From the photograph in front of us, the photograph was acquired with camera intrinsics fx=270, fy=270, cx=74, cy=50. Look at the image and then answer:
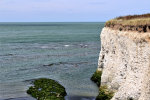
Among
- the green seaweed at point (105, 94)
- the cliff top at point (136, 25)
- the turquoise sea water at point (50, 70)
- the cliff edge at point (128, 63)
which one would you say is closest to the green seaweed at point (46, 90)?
the turquoise sea water at point (50, 70)

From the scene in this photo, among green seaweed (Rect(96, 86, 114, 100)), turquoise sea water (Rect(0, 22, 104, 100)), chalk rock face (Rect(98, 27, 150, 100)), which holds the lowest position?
turquoise sea water (Rect(0, 22, 104, 100))

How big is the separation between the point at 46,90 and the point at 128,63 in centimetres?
1716

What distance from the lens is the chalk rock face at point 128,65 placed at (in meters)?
27.8

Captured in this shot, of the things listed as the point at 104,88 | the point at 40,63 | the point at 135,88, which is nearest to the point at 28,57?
the point at 40,63

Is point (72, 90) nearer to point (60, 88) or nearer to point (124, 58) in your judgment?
point (60, 88)

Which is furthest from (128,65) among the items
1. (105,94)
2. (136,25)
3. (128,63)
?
(105,94)

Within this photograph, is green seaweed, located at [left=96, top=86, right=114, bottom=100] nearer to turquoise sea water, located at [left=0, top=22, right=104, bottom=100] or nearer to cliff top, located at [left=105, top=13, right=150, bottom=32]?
turquoise sea water, located at [left=0, top=22, right=104, bottom=100]

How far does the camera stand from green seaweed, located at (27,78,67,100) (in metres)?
41.2

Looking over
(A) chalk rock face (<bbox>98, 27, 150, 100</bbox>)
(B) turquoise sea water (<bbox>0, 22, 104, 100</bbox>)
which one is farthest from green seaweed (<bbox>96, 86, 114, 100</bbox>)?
(B) turquoise sea water (<bbox>0, 22, 104, 100</bbox>)

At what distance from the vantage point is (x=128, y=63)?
32.0 meters

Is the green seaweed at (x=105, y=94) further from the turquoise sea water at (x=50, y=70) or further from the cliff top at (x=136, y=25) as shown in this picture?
the cliff top at (x=136, y=25)

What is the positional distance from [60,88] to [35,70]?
17423 mm

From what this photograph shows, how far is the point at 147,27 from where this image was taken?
1156 inches

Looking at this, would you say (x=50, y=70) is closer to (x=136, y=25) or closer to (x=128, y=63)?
(x=128, y=63)
